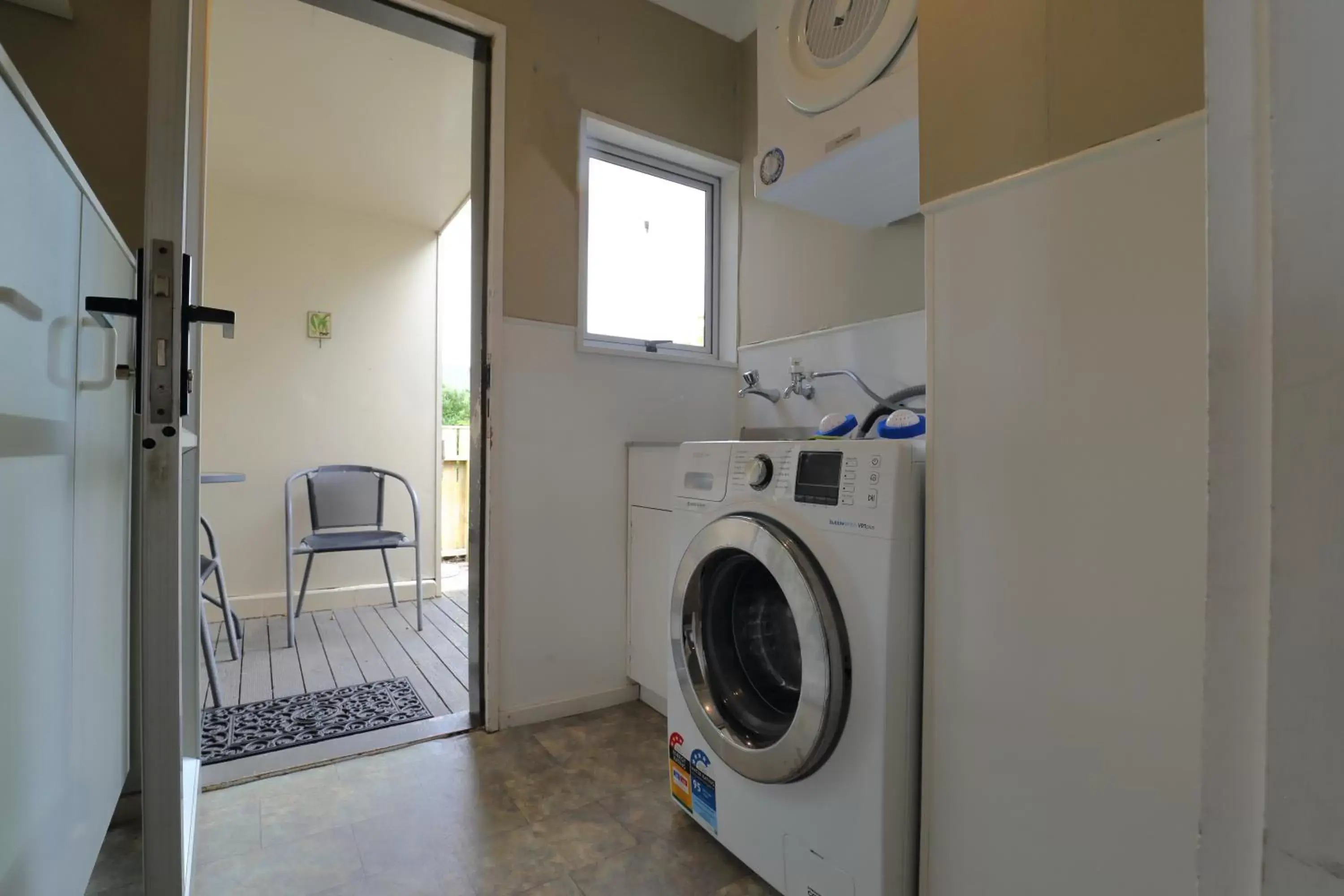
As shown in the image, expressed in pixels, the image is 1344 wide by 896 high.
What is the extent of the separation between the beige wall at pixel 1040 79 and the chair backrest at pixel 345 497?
305 centimetres

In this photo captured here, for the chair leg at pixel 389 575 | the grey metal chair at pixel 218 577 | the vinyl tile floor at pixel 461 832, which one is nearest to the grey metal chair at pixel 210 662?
the grey metal chair at pixel 218 577

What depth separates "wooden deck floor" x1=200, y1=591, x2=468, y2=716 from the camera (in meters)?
2.15

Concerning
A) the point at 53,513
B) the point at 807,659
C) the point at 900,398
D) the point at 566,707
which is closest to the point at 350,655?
the point at 566,707

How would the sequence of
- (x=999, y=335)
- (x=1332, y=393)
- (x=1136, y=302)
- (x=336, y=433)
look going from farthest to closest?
(x=336, y=433), (x=999, y=335), (x=1136, y=302), (x=1332, y=393)

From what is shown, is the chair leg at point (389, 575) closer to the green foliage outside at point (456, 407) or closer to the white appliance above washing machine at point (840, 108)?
the green foliage outside at point (456, 407)

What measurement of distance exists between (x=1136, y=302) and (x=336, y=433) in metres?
3.52

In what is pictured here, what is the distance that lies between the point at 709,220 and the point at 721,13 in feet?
2.28

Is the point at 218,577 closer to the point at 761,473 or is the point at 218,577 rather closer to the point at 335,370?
the point at 335,370

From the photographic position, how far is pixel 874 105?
1260 millimetres

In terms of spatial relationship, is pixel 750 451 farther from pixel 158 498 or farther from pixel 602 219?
pixel 602 219

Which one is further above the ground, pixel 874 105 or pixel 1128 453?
pixel 874 105

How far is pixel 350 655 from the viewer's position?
2539 mm

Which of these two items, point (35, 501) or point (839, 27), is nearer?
point (35, 501)

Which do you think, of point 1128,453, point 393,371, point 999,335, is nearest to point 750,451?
point 999,335
